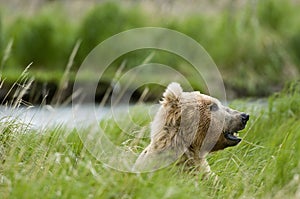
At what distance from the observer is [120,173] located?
4777mm

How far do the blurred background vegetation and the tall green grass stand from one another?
9068 millimetres

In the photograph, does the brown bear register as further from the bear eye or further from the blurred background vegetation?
the blurred background vegetation

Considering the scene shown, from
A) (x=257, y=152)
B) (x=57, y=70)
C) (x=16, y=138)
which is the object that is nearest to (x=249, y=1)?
(x=57, y=70)

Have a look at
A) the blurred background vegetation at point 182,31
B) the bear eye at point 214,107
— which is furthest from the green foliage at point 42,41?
the bear eye at point 214,107

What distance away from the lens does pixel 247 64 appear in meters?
16.5

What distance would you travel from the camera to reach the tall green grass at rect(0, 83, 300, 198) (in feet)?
14.9

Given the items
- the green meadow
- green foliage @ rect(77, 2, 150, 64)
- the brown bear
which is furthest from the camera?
green foliage @ rect(77, 2, 150, 64)

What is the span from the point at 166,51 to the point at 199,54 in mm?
765

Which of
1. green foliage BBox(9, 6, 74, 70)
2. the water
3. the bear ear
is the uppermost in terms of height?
the bear ear

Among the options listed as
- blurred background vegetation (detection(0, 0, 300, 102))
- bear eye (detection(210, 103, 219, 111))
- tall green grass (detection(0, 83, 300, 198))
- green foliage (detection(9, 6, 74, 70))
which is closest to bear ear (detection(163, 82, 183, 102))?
bear eye (detection(210, 103, 219, 111))

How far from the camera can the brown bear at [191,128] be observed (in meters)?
5.43

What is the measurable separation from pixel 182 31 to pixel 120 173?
39.4 ft

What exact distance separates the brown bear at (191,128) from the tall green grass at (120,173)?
0.18 m

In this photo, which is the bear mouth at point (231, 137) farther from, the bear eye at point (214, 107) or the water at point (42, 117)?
the water at point (42, 117)
